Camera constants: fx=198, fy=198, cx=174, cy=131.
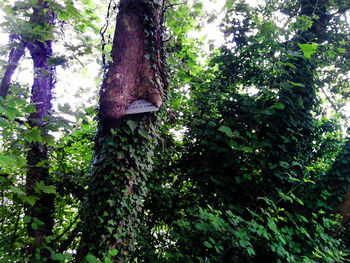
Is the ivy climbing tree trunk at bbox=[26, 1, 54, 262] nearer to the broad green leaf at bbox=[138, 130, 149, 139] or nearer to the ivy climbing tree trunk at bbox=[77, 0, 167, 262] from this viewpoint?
the ivy climbing tree trunk at bbox=[77, 0, 167, 262]

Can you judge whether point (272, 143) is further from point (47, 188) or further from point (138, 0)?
point (47, 188)

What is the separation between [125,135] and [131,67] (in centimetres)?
89

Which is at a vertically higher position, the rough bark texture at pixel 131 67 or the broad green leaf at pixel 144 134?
the rough bark texture at pixel 131 67

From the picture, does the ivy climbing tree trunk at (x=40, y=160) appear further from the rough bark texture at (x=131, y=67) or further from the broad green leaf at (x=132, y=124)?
the broad green leaf at (x=132, y=124)

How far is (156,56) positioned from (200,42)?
2.93 metres

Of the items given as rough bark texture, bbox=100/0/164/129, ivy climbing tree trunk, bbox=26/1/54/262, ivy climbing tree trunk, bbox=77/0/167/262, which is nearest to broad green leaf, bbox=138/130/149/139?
ivy climbing tree trunk, bbox=77/0/167/262

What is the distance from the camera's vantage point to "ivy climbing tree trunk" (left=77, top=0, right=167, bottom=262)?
225 centimetres

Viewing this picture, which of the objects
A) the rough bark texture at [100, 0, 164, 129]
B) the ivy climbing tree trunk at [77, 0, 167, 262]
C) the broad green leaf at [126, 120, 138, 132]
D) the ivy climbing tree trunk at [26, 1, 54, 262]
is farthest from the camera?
→ the ivy climbing tree trunk at [26, 1, 54, 262]

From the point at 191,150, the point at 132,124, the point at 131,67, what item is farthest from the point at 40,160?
the point at 191,150

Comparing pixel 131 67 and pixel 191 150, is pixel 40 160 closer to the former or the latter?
pixel 131 67

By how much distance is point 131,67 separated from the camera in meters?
2.56

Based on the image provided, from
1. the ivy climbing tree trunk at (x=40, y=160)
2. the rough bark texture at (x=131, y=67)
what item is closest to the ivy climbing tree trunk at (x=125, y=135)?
the rough bark texture at (x=131, y=67)

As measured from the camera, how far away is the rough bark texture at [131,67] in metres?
2.48

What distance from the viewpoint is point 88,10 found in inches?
223
